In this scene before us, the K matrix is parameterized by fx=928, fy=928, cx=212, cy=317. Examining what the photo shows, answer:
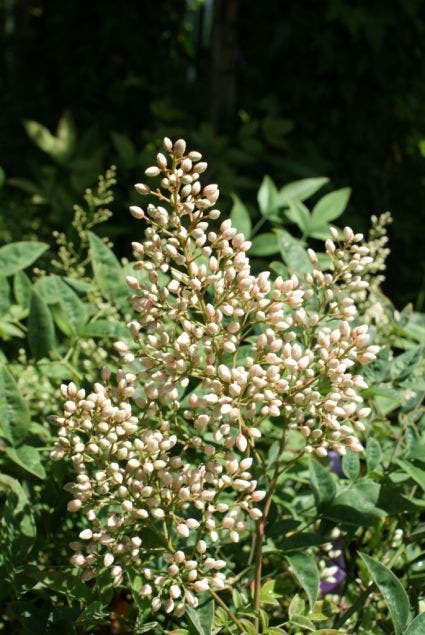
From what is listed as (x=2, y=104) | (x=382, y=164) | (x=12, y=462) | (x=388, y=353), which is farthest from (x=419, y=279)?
(x=12, y=462)

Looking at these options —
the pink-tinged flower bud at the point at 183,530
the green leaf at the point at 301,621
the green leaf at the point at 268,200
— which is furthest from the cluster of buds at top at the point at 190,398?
the green leaf at the point at 268,200

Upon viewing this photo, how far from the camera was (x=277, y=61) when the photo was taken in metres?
3.78

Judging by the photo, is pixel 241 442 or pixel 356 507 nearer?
pixel 241 442

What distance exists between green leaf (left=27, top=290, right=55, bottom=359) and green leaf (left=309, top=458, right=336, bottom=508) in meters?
0.42

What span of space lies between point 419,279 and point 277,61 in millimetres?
1110

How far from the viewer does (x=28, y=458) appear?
1165mm

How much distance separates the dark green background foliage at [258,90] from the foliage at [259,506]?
186 cm

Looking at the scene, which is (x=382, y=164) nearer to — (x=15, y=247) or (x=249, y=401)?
(x=15, y=247)

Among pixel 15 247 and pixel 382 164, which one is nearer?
pixel 15 247

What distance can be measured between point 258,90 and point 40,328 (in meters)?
2.78

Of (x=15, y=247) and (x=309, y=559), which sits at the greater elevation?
(x=15, y=247)

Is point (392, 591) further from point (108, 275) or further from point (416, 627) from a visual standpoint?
point (108, 275)

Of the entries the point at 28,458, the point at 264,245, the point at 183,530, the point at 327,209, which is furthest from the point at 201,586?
the point at 327,209

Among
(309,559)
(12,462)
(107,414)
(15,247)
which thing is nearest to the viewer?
(107,414)
